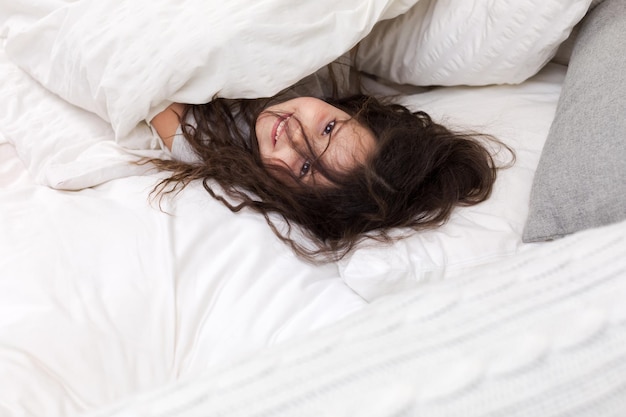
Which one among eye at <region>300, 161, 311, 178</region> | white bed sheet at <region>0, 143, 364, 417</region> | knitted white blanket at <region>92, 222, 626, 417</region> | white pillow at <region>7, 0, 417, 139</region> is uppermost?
knitted white blanket at <region>92, 222, 626, 417</region>

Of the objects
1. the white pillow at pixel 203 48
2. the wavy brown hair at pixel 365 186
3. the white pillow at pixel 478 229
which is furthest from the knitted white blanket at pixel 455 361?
the white pillow at pixel 203 48

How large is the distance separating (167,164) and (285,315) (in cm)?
44

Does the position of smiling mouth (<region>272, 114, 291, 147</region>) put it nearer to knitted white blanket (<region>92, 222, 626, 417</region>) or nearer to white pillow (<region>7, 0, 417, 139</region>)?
white pillow (<region>7, 0, 417, 139</region>)

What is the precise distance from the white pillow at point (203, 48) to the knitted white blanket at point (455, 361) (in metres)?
0.70

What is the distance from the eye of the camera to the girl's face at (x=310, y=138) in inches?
43.1

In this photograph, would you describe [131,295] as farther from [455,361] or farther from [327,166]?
[455,361]

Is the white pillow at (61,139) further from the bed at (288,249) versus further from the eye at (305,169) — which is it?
the eye at (305,169)

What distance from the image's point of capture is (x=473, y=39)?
120 cm

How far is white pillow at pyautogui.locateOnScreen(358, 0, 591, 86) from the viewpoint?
1.13m

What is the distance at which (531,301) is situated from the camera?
1.69 feet

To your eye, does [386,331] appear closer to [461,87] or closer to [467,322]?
[467,322]

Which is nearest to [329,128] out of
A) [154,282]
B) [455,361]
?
[154,282]

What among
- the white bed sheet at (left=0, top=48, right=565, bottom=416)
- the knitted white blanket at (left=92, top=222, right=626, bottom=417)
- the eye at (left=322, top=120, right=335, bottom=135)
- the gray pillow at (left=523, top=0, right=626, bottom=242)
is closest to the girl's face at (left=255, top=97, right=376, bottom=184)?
the eye at (left=322, top=120, right=335, bottom=135)

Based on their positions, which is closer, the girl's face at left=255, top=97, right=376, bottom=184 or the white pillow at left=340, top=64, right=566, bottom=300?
the white pillow at left=340, top=64, right=566, bottom=300
